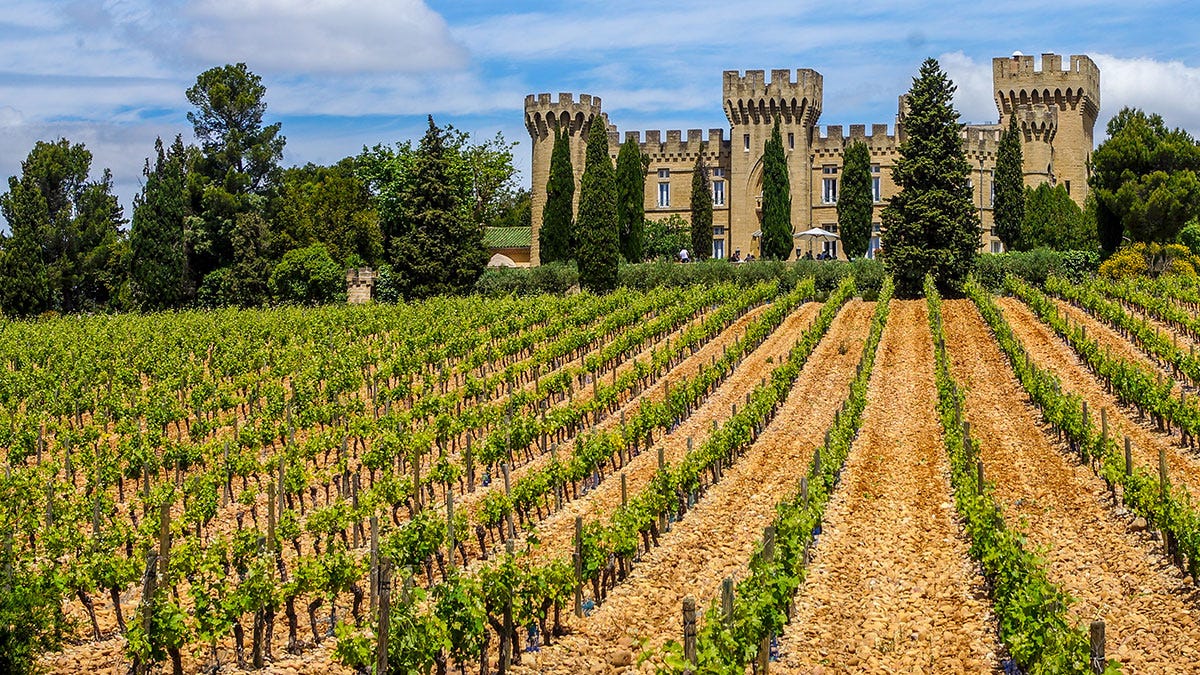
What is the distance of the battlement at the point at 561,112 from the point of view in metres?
61.0

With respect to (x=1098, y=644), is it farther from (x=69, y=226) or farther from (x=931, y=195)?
(x=69, y=226)

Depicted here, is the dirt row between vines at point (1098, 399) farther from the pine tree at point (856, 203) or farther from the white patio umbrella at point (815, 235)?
the pine tree at point (856, 203)

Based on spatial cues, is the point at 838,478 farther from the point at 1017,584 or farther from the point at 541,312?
the point at 541,312

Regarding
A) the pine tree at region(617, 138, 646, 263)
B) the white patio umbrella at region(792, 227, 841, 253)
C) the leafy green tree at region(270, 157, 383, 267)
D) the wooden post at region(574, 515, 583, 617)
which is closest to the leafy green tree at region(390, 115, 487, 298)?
the pine tree at region(617, 138, 646, 263)

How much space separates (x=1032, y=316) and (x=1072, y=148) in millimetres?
28087

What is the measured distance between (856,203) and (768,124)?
6486 mm

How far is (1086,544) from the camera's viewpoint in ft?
49.2

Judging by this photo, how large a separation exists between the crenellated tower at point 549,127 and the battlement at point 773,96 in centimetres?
620

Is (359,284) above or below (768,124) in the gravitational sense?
below

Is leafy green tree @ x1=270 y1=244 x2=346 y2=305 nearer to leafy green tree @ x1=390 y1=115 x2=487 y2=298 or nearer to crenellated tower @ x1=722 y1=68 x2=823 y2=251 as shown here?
leafy green tree @ x1=390 y1=115 x2=487 y2=298

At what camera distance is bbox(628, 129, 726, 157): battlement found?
206 ft

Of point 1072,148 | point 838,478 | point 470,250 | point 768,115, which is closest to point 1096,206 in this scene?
point 1072,148

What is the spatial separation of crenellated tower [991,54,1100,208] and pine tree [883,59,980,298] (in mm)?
19611

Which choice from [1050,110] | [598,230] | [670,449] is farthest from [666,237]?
[670,449]
